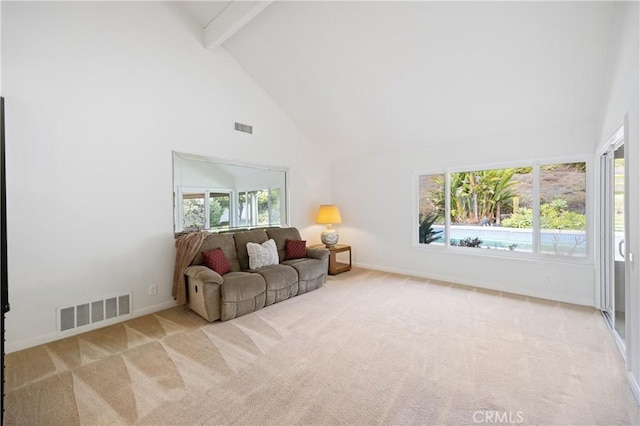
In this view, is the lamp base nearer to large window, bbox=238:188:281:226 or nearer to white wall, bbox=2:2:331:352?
large window, bbox=238:188:281:226

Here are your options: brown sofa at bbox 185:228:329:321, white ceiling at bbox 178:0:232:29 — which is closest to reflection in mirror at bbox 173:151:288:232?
brown sofa at bbox 185:228:329:321

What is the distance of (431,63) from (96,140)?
393 cm

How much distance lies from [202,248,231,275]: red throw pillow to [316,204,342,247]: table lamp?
7.19ft

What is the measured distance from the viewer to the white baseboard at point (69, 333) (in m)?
2.63

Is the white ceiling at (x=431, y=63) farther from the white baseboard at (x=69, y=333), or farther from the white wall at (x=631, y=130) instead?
the white baseboard at (x=69, y=333)

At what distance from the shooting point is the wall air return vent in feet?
9.57

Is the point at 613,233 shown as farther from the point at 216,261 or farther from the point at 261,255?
the point at 216,261

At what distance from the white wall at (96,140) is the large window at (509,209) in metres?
3.71

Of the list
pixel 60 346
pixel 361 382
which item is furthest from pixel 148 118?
pixel 361 382

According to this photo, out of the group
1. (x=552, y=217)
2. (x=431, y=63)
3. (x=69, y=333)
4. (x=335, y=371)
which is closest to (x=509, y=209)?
(x=552, y=217)

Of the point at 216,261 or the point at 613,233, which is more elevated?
the point at 613,233

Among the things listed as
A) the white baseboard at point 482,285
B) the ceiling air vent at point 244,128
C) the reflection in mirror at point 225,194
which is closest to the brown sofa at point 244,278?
the reflection in mirror at point 225,194

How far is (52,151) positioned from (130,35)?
5.31ft

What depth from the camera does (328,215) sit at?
18.5ft
